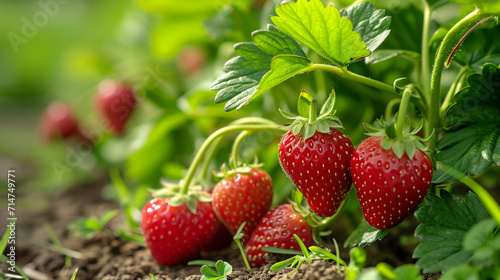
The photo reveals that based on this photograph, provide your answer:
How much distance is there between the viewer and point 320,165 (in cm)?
71

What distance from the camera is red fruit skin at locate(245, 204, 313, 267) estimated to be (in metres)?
0.81

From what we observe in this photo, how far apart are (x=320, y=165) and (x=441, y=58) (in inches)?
9.8

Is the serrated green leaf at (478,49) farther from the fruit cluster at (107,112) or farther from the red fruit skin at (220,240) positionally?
the fruit cluster at (107,112)

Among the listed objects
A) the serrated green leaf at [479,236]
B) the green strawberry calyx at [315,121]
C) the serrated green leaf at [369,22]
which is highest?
the serrated green leaf at [369,22]

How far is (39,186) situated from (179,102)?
82cm

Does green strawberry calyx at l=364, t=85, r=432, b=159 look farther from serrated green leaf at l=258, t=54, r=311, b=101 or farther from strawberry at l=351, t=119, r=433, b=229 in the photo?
serrated green leaf at l=258, t=54, r=311, b=101

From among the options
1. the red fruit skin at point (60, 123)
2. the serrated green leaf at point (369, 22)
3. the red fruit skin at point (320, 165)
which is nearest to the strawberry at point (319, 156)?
the red fruit skin at point (320, 165)

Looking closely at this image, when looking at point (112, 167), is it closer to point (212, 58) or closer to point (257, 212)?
point (212, 58)

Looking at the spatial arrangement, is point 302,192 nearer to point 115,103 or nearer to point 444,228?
point 444,228

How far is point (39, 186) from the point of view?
71.4 inches

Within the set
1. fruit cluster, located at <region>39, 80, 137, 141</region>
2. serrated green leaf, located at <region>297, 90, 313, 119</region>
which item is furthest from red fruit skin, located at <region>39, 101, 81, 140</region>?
serrated green leaf, located at <region>297, 90, 313, 119</region>

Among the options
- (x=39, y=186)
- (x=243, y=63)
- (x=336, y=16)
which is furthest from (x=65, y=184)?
(x=336, y=16)

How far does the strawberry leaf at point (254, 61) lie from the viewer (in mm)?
723

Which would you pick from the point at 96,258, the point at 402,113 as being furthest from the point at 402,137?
the point at 96,258
